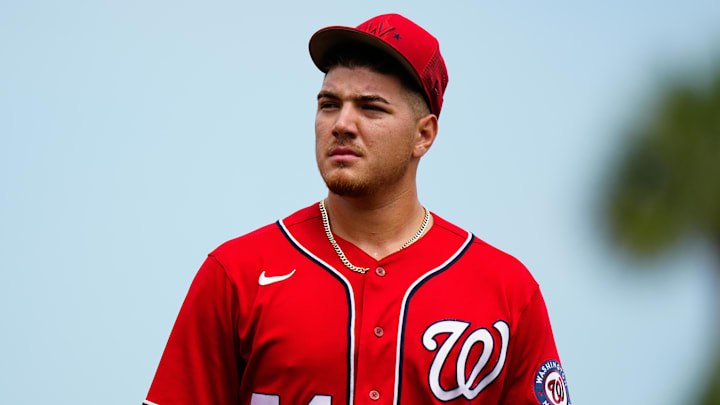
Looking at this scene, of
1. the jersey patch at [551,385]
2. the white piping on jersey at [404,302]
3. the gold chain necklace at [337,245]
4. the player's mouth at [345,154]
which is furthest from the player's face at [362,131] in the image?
the jersey patch at [551,385]

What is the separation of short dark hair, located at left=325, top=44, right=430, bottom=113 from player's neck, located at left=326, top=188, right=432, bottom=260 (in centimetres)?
46

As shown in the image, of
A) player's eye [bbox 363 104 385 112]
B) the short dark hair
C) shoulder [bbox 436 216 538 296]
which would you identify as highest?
the short dark hair

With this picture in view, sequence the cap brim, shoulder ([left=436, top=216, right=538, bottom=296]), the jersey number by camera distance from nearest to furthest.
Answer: the jersey number, the cap brim, shoulder ([left=436, top=216, right=538, bottom=296])

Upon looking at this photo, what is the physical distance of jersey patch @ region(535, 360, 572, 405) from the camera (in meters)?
3.76

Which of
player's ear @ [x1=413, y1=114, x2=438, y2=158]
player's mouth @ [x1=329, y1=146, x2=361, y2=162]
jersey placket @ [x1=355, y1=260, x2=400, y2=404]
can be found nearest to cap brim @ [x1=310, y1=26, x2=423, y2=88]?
player's ear @ [x1=413, y1=114, x2=438, y2=158]

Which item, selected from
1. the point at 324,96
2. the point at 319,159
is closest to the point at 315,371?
the point at 319,159

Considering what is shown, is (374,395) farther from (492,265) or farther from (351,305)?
(492,265)

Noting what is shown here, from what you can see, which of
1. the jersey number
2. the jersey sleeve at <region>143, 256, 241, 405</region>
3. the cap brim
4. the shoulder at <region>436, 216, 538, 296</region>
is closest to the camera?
the jersey number

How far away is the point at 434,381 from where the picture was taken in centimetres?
353

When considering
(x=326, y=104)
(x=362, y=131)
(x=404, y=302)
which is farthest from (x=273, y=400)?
(x=326, y=104)

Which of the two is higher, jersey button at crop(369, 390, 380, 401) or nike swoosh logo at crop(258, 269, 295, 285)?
nike swoosh logo at crop(258, 269, 295, 285)

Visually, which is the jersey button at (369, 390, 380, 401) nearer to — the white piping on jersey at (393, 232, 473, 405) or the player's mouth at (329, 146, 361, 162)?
the white piping on jersey at (393, 232, 473, 405)

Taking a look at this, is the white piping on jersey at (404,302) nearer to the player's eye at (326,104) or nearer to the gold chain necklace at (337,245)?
the gold chain necklace at (337,245)

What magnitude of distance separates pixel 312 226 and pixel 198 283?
0.53m
